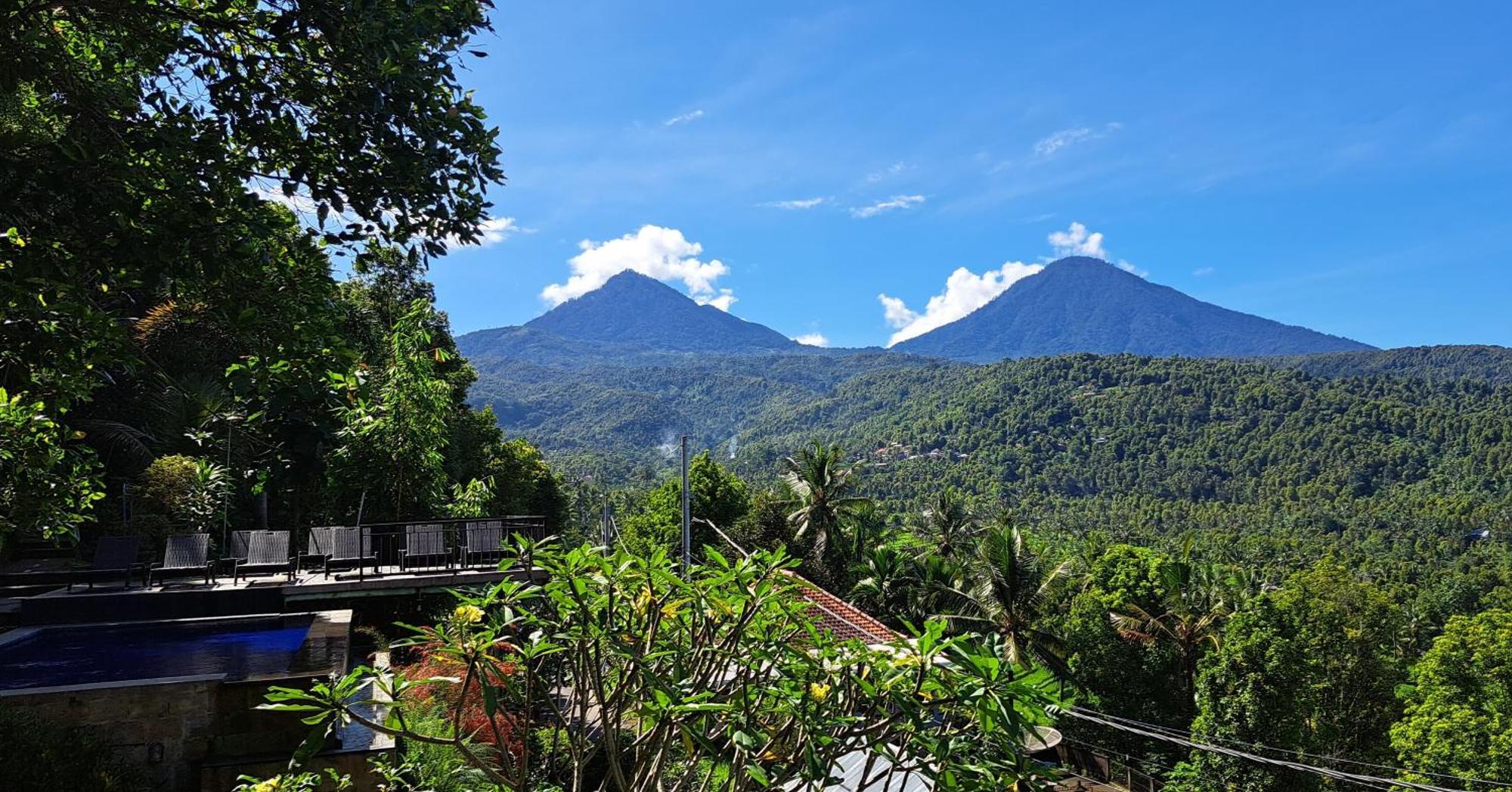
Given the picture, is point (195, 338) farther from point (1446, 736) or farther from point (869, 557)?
point (1446, 736)

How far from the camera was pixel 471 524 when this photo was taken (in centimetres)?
1258

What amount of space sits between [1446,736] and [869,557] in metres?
18.4

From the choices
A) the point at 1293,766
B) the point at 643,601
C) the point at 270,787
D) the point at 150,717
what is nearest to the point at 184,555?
the point at 150,717

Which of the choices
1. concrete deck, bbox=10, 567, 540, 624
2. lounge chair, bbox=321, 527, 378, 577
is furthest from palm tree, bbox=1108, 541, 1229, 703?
lounge chair, bbox=321, 527, 378, 577

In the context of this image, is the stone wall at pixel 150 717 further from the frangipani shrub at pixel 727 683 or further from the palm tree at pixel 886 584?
the palm tree at pixel 886 584

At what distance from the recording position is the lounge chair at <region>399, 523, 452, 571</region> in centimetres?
1171

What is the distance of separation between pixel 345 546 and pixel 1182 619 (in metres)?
27.7

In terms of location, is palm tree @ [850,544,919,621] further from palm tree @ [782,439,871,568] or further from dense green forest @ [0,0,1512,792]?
palm tree @ [782,439,871,568]

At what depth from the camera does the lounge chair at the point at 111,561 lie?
10859 mm

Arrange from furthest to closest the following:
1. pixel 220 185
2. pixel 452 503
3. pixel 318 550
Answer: pixel 452 503, pixel 318 550, pixel 220 185

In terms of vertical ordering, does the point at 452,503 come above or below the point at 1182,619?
above

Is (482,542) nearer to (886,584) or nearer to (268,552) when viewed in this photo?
(268,552)

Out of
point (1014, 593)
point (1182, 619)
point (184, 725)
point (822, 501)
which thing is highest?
point (184, 725)

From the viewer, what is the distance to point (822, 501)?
33.8 metres
